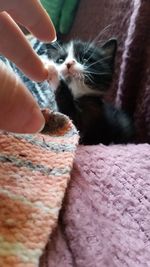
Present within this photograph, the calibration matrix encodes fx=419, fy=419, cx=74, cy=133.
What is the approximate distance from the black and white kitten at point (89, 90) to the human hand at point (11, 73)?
0.37 m

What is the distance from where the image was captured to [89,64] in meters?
0.90

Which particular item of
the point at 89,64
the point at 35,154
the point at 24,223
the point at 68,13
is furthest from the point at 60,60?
the point at 24,223

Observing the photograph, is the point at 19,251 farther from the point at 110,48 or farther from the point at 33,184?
the point at 110,48

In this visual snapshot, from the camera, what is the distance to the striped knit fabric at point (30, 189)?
1.26 feet

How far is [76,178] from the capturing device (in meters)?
0.52

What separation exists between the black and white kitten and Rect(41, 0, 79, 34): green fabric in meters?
0.23

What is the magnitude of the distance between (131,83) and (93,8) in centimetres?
29

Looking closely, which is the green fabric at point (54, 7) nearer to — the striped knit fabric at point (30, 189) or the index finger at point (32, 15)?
the striped knit fabric at point (30, 189)

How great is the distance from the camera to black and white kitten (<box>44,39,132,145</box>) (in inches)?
33.8

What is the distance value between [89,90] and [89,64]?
2.2 inches

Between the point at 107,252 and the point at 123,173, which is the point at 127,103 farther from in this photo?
the point at 107,252

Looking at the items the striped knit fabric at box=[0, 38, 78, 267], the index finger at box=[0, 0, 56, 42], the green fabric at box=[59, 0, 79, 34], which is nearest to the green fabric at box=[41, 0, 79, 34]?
the green fabric at box=[59, 0, 79, 34]

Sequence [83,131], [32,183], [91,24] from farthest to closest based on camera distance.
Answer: [91,24] → [83,131] → [32,183]

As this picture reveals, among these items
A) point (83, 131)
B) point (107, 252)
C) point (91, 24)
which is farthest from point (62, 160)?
point (91, 24)
